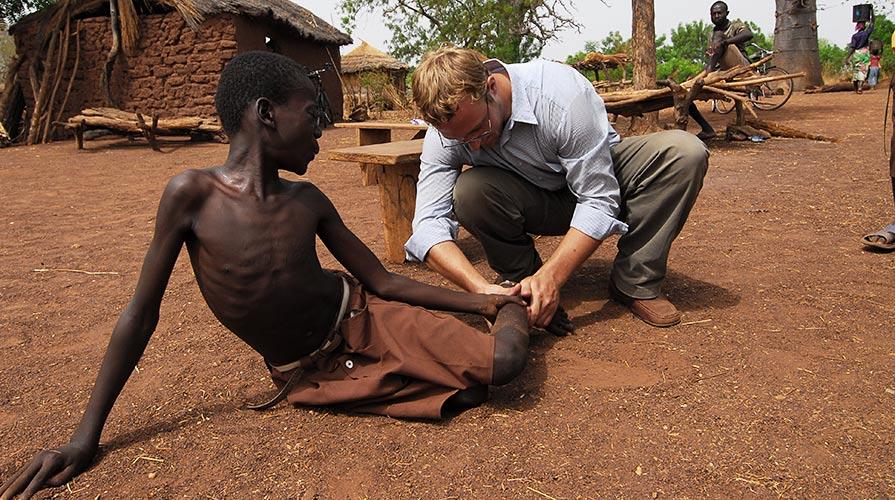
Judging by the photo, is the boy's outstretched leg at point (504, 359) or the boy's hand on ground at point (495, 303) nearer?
the boy's outstretched leg at point (504, 359)

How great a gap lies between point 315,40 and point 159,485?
1396cm

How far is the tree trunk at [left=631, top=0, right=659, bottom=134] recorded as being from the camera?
29.5ft

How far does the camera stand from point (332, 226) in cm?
206

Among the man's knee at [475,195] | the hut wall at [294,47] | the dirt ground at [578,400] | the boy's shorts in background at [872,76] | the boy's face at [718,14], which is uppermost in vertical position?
the hut wall at [294,47]

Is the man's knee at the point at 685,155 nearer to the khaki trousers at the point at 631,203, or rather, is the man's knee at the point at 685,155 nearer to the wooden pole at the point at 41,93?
the khaki trousers at the point at 631,203

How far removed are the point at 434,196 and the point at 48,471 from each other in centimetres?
156

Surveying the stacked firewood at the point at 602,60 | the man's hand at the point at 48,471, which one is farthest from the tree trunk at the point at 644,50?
the man's hand at the point at 48,471

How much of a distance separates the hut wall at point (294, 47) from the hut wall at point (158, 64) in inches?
18.3

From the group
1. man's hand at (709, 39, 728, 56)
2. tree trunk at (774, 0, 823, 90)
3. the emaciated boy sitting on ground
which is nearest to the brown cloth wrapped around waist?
the emaciated boy sitting on ground

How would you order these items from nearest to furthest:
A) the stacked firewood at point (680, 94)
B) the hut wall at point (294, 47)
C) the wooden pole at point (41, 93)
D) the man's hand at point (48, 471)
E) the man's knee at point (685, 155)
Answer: the man's hand at point (48, 471) < the man's knee at point (685, 155) < the stacked firewood at point (680, 94) < the hut wall at point (294, 47) < the wooden pole at point (41, 93)

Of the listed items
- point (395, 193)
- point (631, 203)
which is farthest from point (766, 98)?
point (631, 203)

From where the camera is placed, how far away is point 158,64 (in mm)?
12000

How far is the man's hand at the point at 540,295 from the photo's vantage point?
7.51 ft

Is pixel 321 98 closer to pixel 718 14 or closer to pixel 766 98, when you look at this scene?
pixel 718 14
